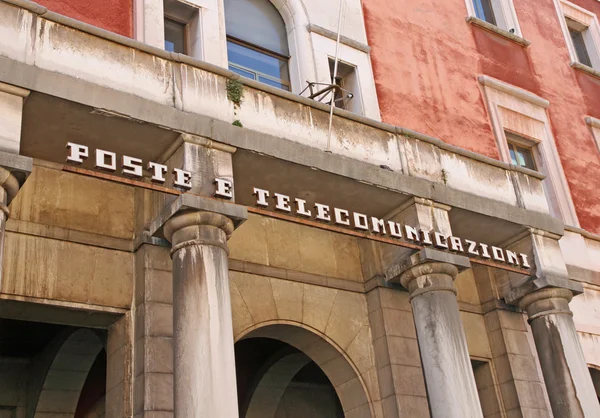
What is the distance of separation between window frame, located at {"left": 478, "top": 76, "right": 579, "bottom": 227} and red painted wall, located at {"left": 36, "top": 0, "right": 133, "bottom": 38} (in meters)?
8.20

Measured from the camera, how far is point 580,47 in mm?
21469

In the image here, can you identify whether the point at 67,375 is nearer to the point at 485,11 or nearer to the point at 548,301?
the point at 548,301

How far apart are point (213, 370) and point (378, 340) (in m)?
4.58

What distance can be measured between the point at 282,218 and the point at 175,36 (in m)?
4.22

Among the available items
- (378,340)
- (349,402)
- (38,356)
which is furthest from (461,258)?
(38,356)

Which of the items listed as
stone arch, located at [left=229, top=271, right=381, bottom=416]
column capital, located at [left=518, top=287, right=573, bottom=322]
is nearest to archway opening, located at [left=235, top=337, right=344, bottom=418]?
stone arch, located at [left=229, top=271, right=381, bottom=416]

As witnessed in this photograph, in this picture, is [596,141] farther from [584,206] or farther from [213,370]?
[213,370]

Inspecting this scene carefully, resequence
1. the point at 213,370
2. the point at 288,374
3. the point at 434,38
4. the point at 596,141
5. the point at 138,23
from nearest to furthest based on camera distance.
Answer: the point at 213,370
the point at 138,23
the point at 288,374
the point at 434,38
the point at 596,141

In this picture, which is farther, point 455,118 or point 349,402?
point 455,118

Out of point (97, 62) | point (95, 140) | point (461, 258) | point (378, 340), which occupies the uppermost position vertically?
point (97, 62)

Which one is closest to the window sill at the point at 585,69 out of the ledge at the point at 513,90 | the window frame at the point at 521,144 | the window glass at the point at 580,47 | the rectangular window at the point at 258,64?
the window glass at the point at 580,47

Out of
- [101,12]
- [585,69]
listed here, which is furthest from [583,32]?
[101,12]

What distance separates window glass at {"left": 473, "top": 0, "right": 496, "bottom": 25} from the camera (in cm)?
1902

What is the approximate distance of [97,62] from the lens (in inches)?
385
